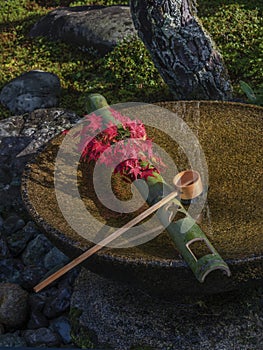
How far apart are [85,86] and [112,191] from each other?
8.57ft

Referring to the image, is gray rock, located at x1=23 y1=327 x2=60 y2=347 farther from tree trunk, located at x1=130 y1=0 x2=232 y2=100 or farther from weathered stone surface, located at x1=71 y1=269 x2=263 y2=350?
tree trunk, located at x1=130 y1=0 x2=232 y2=100

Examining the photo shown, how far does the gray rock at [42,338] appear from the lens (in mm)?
3215

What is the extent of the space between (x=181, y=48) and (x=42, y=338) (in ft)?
8.10

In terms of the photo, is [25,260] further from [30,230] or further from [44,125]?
[44,125]

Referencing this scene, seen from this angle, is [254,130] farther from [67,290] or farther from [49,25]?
[49,25]

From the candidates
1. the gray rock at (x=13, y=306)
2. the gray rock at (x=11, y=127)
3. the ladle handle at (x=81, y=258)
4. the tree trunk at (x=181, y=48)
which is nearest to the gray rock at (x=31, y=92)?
the gray rock at (x=11, y=127)

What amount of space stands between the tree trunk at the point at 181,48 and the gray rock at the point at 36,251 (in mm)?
1730

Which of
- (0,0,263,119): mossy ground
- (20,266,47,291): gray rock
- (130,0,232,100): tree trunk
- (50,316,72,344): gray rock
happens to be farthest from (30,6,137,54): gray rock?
(50,316,72,344): gray rock

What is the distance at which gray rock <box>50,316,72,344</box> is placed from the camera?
3264 mm

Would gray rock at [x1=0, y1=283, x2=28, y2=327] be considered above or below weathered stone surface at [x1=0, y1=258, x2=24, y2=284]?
above

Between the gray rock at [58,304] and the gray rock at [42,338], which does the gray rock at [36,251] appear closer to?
the gray rock at [58,304]

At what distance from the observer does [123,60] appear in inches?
224

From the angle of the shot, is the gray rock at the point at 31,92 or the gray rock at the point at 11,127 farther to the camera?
the gray rock at the point at 31,92

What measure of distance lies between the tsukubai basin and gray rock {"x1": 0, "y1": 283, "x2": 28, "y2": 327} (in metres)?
0.82
